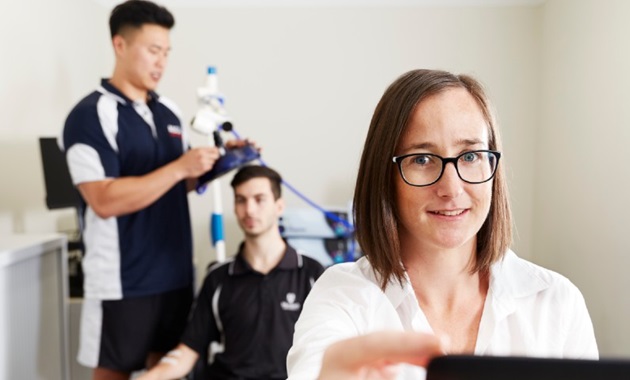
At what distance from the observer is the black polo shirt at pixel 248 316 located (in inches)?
82.8

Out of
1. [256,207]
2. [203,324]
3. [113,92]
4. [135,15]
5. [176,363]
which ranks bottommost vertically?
[176,363]

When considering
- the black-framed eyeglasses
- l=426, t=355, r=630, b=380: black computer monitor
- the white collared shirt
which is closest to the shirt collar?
the white collared shirt

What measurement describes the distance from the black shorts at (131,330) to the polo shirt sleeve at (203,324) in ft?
0.31

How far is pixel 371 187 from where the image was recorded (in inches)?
35.7

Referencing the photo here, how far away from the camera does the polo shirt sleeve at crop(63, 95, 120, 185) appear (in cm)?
195

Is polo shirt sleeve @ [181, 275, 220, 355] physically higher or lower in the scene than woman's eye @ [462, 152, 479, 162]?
lower

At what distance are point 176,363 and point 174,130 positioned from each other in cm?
82

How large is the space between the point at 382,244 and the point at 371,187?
0.09 metres

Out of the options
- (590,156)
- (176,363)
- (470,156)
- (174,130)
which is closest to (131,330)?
(176,363)

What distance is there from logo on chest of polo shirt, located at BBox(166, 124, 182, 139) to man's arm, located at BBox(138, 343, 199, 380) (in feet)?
2.44

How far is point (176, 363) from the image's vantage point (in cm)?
204

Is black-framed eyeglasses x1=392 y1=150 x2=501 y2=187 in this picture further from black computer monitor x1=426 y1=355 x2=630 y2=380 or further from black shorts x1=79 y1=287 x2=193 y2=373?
black shorts x1=79 y1=287 x2=193 y2=373

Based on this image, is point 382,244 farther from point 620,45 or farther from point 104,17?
point 104,17

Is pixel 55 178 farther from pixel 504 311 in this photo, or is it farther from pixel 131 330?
pixel 504 311
